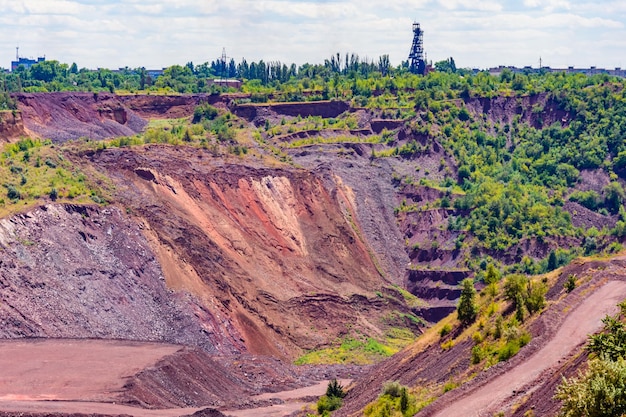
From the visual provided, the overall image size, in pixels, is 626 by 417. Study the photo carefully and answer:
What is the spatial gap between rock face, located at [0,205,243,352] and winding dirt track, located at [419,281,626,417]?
1358 inches

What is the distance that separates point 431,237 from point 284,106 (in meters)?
34.0

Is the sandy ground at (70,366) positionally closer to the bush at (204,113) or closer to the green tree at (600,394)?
the green tree at (600,394)

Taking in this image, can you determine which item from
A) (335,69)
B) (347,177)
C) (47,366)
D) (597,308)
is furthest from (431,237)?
(335,69)

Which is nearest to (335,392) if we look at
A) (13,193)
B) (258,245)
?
(13,193)

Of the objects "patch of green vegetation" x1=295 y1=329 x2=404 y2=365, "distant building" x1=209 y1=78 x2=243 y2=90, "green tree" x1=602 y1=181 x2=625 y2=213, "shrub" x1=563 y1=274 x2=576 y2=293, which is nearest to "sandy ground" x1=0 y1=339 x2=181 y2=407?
"patch of green vegetation" x1=295 y1=329 x2=404 y2=365

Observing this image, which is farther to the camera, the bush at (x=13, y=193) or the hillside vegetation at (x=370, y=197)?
A: the hillside vegetation at (x=370, y=197)

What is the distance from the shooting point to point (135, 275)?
8369 centimetres

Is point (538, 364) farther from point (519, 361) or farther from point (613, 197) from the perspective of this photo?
point (613, 197)

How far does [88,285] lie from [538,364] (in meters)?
41.0

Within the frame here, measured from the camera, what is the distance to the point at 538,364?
147ft

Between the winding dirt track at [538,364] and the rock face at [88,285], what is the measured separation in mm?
34501

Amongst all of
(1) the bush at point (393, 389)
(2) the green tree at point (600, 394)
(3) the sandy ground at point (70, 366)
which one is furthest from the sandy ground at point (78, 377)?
(2) the green tree at point (600, 394)

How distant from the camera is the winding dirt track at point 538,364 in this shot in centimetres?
4312

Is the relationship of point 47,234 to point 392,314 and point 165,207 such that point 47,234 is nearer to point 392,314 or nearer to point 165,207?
point 165,207
